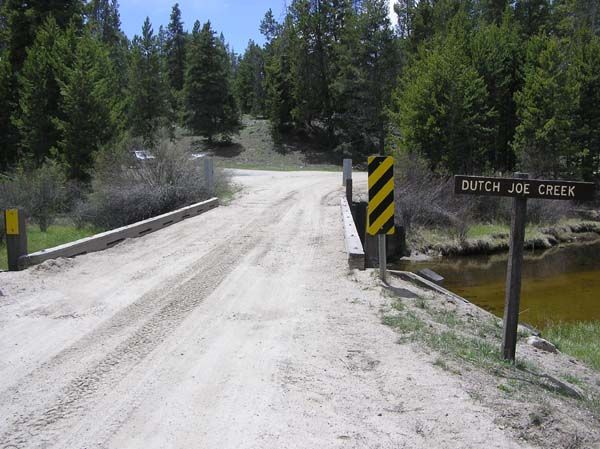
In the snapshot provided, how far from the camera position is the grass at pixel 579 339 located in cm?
935

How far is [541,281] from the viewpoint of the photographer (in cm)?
1889

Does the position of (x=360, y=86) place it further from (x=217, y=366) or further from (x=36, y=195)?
(x=217, y=366)

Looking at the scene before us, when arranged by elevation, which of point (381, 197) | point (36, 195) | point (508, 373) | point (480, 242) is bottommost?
point (480, 242)

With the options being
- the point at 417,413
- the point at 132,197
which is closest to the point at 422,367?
the point at 417,413

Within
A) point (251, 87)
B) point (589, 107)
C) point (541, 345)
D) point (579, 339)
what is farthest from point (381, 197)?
point (251, 87)

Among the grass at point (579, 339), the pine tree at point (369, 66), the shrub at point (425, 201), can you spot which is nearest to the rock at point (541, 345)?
the grass at point (579, 339)

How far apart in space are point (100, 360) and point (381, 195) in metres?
4.87

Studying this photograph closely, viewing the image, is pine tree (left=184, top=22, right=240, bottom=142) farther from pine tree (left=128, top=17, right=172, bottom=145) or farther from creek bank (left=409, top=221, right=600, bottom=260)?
creek bank (left=409, top=221, right=600, bottom=260)

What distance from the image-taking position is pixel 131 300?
7684 millimetres

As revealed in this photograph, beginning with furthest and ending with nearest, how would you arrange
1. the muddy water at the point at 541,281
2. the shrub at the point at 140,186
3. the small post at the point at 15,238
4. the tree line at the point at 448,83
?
the tree line at the point at 448,83 < the shrub at the point at 140,186 < the muddy water at the point at 541,281 < the small post at the point at 15,238

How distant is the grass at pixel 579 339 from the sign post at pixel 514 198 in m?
3.25

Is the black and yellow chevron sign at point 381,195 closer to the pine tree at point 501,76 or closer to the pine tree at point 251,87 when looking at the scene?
the pine tree at point 501,76

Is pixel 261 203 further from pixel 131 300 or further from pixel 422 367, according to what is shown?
pixel 422 367

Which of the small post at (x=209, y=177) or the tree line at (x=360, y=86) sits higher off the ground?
the tree line at (x=360, y=86)
